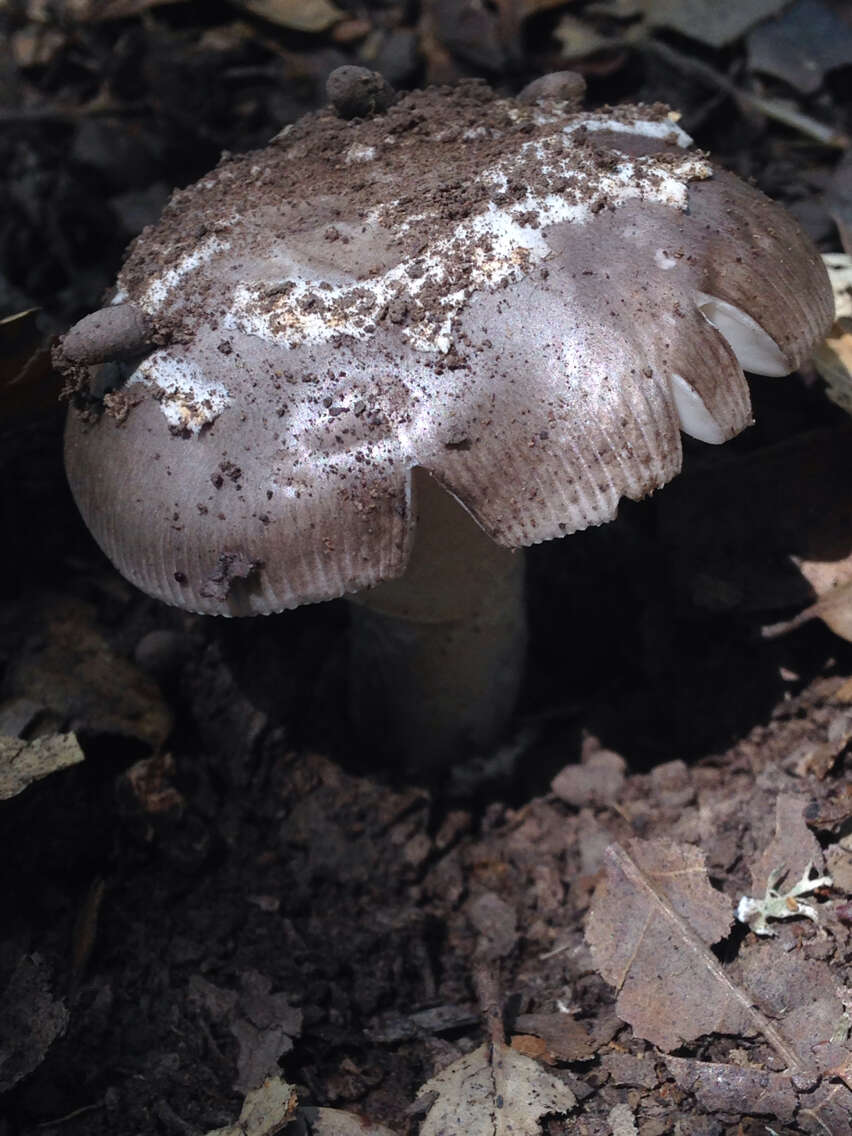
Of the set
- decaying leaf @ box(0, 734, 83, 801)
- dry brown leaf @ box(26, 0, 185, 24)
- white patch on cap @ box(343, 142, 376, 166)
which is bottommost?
decaying leaf @ box(0, 734, 83, 801)

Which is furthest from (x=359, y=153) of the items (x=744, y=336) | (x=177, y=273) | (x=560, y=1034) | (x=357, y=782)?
(x=560, y=1034)

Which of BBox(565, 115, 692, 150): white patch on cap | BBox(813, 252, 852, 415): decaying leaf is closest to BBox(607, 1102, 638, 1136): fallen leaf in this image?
BBox(813, 252, 852, 415): decaying leaf

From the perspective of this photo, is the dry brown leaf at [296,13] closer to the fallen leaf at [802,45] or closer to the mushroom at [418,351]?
the fallen leaf at [802,45]

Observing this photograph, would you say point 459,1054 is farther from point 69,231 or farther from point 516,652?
point 69,231

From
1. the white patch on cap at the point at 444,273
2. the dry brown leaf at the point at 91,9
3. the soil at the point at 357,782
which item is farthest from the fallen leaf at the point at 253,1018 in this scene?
the dry brown leaf at the point at 91,9

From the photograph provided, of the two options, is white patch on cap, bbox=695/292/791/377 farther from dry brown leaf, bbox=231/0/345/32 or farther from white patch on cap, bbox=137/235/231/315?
dry brown leaf, bbox=231/0/345/32

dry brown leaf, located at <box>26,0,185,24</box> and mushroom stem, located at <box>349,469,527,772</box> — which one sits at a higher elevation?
dry brown leaf, located at <box>26,0,185,24</box>

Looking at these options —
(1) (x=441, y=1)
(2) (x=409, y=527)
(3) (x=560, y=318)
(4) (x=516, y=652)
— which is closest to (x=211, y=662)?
(4) (x=516, y=652)
